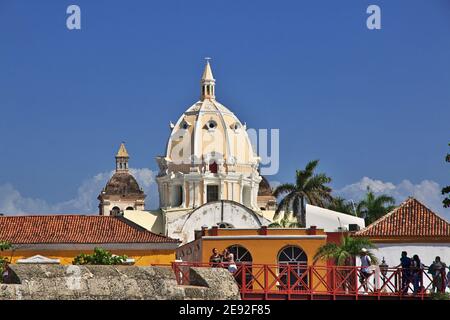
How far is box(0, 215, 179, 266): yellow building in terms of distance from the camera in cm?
7356

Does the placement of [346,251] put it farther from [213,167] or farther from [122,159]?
[122,159]

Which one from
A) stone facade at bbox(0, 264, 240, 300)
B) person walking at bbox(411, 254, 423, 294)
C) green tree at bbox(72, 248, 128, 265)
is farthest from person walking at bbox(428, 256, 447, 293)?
green tree at bbox(72, 248, 128, 265)

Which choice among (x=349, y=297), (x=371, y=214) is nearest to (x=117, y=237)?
(x=371, y=214)

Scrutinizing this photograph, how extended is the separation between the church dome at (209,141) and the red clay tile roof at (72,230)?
2676cm

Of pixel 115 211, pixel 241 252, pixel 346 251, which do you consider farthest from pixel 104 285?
pixel 115 211

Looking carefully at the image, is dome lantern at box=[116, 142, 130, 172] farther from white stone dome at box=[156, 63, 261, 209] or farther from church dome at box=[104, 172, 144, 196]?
white stone dome at box=[156, 63, 261, 209]

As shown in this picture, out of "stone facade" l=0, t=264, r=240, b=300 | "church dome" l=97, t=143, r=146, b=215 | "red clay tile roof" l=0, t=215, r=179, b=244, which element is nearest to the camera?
"stone facade" l=0, t=264, r=240, b=300

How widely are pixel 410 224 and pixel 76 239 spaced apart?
20063mm

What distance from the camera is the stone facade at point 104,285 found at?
29109 millimetres

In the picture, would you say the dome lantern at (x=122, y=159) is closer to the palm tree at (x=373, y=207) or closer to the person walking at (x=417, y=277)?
the palm tree at (x=373, y=207)

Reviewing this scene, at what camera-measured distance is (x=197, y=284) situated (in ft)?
104

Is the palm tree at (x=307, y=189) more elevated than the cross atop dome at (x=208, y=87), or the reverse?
the cross atop dome at (x=208, y=87)

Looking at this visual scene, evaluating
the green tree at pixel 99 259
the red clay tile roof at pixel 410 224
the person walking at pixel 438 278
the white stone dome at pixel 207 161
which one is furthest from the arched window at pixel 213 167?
the person walking at pixel 438 278

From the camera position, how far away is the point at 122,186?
436ft
